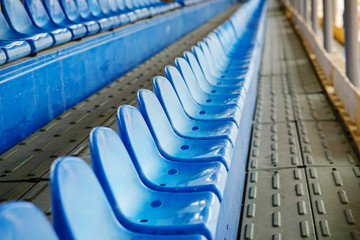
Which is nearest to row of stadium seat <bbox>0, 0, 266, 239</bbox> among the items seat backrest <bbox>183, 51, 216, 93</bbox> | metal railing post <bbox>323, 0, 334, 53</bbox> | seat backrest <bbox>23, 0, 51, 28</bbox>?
seat backrest <bbox>183, 51, 216, 93</bbox>

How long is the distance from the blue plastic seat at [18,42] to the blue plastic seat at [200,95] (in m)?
0.79

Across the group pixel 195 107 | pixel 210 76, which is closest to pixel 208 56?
pixel 210 76

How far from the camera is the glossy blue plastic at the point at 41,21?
275 cm

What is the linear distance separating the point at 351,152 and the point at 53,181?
225 cm

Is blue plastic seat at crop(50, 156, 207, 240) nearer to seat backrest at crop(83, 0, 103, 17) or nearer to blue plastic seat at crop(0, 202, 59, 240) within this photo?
blue plastic seat at crop(0, 202, 59, 240)

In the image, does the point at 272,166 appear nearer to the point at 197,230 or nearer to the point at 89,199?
the point at 197,230

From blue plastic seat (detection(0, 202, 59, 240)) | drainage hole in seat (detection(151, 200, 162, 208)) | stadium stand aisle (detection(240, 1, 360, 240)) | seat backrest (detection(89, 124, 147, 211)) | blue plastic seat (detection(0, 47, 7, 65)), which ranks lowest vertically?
stadium stand aisle (detection(240, 1, 360, 240))

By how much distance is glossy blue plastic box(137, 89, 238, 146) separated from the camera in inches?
70.7

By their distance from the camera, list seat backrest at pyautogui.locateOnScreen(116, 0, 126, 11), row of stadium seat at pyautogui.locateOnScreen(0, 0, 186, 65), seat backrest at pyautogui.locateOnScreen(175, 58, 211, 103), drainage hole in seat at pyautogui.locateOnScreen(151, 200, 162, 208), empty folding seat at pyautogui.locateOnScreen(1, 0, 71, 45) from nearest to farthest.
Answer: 1. drainage hole in seat at pyautogui.locateOnScreen(151, 200, 162, 208)
2. seat backrest at pyautogui.locateOnScreen(175, 58, 211, 103)
3. row of stadium seat at pyautogui.locateOnScreen(0, 0, 186, 65)
4. empty folding seat at pyautogui.locateOnScreen(1, 0, 71, 45)
5. seat backrest at pyautogui.locateOnScreen(116, 0, 126, 11)

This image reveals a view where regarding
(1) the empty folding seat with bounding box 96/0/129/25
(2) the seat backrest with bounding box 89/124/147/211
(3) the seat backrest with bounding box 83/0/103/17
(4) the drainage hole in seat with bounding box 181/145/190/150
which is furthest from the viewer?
(3) the seat backrest with bounding box 83/0/103/17

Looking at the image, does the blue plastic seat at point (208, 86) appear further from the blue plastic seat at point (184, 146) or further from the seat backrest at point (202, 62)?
the blue plastic seat at point (184, 146)

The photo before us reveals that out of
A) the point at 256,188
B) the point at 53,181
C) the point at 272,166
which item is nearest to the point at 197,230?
the point at 53,181

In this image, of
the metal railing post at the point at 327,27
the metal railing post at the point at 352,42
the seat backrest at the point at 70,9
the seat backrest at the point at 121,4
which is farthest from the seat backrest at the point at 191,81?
the metal railing post at the point at 327,27

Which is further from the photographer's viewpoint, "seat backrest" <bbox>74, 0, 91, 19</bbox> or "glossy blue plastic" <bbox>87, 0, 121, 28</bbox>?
"glossy blue plastic" <bbox>87, 0, 121, 28</bbox>
